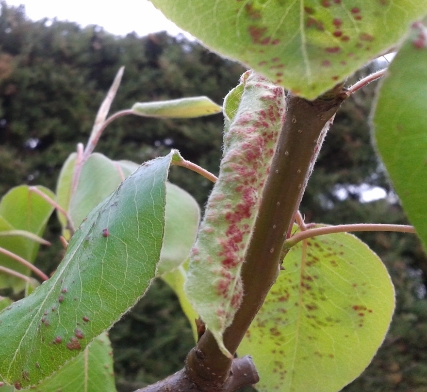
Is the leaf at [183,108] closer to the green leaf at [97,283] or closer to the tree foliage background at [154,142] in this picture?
the green leaf at [97,283]

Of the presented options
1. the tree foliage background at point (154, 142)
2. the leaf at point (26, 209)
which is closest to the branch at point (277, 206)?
the leaf at point (26, 209)

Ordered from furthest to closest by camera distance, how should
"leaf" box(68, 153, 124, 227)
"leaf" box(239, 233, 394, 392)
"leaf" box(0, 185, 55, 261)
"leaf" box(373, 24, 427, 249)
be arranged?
"leaf" box(0, 185, 55, 261)
"leaf" box(68, 153, 124, 227)
"leaf" box(239, 233, 394, 392)
"leaf" box(373, 24, 427, 249)

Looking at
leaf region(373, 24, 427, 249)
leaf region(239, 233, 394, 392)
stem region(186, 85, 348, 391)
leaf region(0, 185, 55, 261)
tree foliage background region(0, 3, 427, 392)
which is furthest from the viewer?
tree foliage background region(0, 3, 427, 392)

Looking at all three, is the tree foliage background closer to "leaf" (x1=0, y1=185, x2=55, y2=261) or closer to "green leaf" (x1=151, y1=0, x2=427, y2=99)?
"leaf" (x1=0, y1=185, x2=55, y2=261)

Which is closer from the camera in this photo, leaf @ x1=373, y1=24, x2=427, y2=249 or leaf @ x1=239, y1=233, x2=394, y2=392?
leaf @ x1=373, y1=24, x2=427, y2=249

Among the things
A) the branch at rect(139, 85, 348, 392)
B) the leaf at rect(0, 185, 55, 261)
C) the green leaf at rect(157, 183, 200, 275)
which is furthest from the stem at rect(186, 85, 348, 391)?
the leaf at rect(0, 185, 55, 261)
